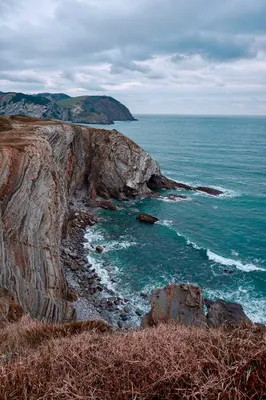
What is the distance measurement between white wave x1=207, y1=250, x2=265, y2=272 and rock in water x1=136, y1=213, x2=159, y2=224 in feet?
39.9

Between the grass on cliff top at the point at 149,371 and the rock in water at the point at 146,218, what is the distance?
42.3 metres

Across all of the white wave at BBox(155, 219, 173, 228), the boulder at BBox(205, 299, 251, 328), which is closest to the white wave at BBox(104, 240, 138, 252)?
the white wave at BBox(155, 219, 173, 228)

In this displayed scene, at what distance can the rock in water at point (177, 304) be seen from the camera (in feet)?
73.5

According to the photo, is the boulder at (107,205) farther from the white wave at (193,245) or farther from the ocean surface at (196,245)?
the white wave at (193,245)

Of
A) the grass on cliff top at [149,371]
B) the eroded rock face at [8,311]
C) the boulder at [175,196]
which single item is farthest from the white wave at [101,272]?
the boulder at [175,196]

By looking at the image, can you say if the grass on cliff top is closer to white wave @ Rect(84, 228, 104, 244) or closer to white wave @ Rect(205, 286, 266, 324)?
white wave @ Rect(205, 286, 266, 324)

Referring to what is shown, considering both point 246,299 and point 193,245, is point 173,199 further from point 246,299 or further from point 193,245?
point 246,299

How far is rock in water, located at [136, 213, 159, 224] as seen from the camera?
49.6m

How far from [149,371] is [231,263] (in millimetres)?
34405

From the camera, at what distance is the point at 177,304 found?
23172 millimetres

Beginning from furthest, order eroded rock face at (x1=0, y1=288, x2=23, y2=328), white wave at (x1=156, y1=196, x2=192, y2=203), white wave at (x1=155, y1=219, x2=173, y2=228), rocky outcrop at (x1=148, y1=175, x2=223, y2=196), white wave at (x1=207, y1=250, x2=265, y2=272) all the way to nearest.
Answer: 1. rocky outcrop at (x1=148, y1=175, x2=223, y2=196)
2. white wave at (x1=156, y1=196, x2=192, y2=203)
3. white wave at (x1=155, y1=219, x2=173, y2=228)
4. white wave at (x1=207, y1=250, x2=265, y2=272)
5. eroded rock face at (x1=0, y1=288, x2=23, y2=328)

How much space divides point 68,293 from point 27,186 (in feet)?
35.4

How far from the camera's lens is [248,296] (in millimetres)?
32188

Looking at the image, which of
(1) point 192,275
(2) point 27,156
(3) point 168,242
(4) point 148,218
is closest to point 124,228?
(4) point 148,218
